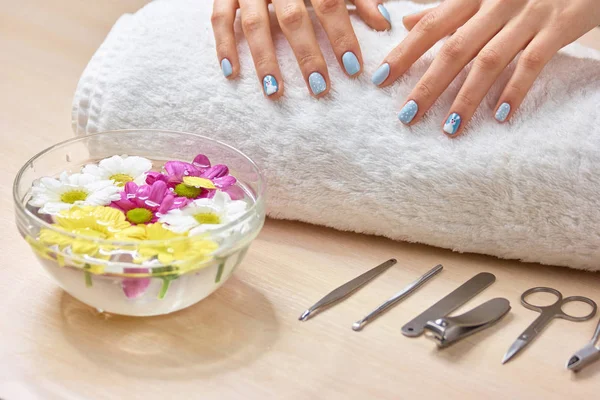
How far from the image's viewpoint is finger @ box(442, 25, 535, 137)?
674 mm

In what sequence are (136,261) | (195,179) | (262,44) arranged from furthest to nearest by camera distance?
1. (262,44)
2. (195,179)
3. (136,261)

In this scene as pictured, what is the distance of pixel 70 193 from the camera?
60 cm

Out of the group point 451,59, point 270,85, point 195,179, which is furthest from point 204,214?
point 451,59

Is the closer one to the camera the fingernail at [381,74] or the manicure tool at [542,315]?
the manicure tool at [542,315]

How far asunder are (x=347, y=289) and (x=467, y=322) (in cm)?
11

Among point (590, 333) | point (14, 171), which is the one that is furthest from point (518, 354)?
point (14, 171)

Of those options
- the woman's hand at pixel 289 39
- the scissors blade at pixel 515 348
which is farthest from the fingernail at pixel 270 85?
the scissors blade at pixel 515 348

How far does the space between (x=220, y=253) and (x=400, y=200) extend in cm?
21

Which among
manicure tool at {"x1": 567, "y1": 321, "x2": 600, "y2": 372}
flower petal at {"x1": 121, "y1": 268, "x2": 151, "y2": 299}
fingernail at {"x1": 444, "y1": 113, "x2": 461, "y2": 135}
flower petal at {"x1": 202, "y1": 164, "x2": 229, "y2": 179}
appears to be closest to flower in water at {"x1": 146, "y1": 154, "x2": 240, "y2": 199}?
flower petal at {"x1": 202, "y1": 164, "x2": 229, "y2": 179}

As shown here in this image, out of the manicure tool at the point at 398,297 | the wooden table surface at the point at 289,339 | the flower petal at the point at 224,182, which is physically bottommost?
the wooden table surface at the point at 289,339

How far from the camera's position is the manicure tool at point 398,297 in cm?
60

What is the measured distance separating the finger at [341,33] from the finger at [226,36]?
0.29 feet

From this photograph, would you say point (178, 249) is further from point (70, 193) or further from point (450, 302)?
point (450, 302)

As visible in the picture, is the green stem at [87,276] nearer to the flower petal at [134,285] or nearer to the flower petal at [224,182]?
the flower petal at [134,285]
